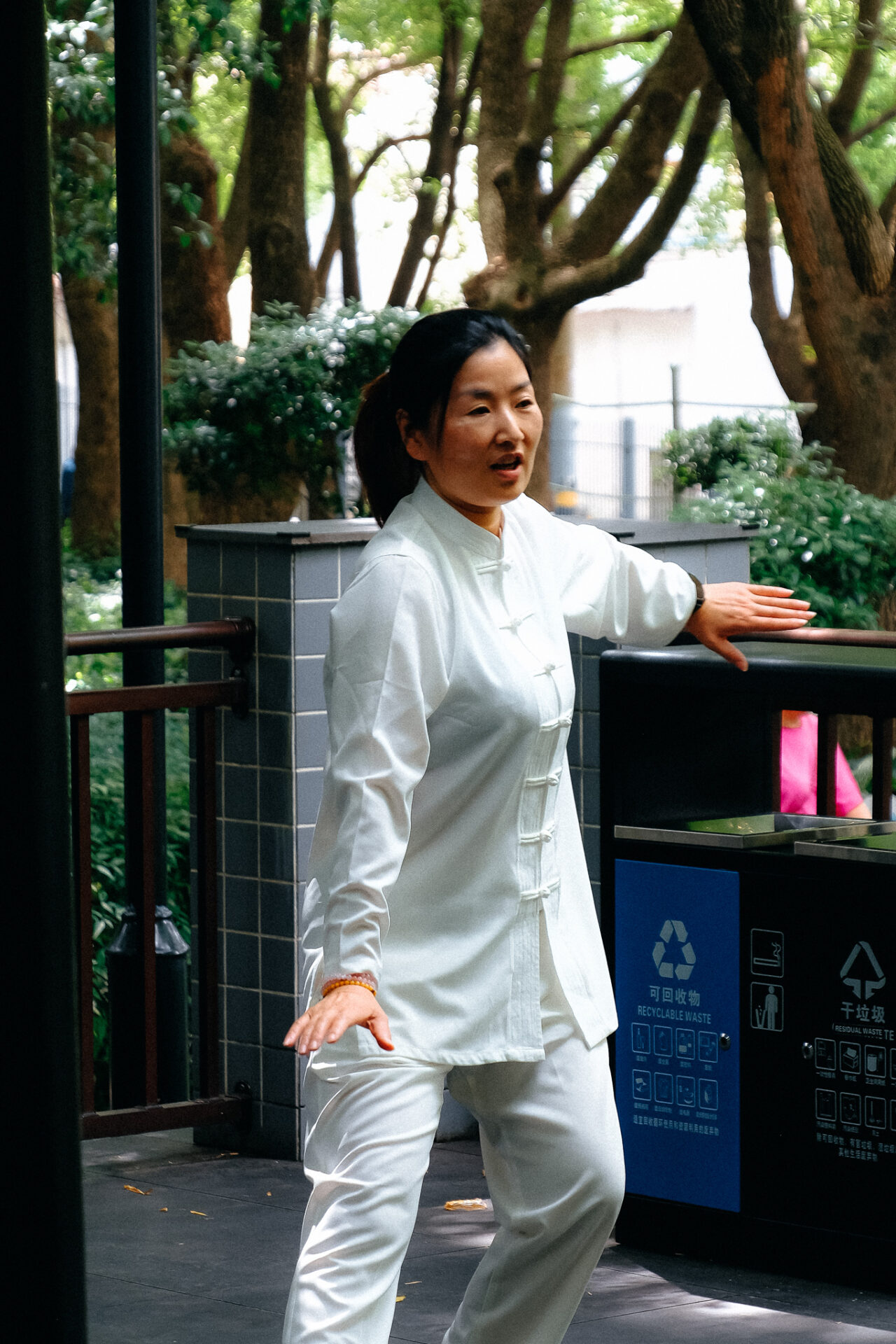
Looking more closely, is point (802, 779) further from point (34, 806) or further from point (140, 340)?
point (34, 806)

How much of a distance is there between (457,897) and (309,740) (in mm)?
2350

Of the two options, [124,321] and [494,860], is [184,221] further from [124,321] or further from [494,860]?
[494,860]

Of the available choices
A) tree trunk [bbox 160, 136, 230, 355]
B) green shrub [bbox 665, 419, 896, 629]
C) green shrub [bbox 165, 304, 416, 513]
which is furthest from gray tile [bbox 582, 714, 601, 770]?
tree trunk [bbox 160, 136, 230, 355]

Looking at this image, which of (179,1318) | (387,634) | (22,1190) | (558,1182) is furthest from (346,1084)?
(179,1318)

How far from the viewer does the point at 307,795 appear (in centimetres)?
545

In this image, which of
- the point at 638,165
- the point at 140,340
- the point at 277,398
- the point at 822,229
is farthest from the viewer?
→ the point at 638,165

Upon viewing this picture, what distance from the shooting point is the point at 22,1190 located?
1875mm

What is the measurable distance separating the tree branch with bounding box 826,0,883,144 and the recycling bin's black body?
621 inches

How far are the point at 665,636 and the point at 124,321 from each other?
2.99 metres

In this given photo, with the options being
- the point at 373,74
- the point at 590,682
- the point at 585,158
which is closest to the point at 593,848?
the point at 590,682

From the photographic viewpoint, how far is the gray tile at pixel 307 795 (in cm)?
544

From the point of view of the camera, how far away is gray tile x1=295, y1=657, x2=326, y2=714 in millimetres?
5398

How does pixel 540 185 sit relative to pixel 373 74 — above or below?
below

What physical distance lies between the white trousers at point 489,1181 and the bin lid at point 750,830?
1296 mm
